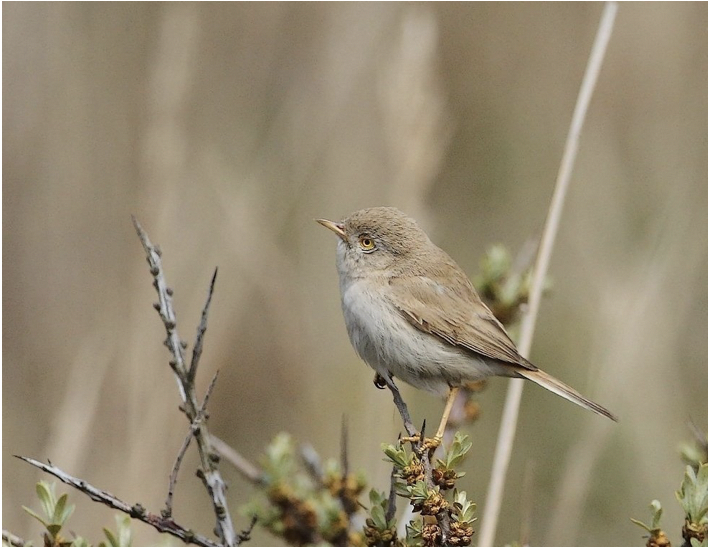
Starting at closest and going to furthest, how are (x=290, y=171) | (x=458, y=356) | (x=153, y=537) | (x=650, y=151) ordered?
(x=458, y=356) < (x=153, y=537) < (x=290, y=171) < (x=650, y=151)

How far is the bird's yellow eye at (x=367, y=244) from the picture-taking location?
335 centimetres

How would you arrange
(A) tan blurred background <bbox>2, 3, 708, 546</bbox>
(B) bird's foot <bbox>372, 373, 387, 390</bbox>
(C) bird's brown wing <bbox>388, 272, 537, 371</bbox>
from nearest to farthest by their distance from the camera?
(C) bird's brown wing <bbox>388, 272, 537, 371</bbox>
(B) bird's foot <bbox>372, 373, 387, 390</bbox>
(A) tan blurred background <bbox>2, 3, 708, 546</bbox>

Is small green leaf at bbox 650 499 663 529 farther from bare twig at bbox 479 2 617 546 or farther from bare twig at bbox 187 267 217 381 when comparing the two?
bare twig at bbox 187 267 217 381

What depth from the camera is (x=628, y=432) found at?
4016 mm

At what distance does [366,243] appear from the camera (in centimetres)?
337

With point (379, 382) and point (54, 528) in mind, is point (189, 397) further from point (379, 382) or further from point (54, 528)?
point (379, 382)

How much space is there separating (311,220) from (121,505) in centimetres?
255

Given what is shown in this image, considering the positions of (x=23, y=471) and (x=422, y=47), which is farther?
(x=23, y=471)

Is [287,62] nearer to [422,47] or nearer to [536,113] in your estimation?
[536,113]

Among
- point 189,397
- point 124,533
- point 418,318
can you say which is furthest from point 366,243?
point 124,533

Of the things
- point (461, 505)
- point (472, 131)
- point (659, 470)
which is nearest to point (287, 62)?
point (472, 131)

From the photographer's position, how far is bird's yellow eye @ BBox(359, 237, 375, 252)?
335 centimetres

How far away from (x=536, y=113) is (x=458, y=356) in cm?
306

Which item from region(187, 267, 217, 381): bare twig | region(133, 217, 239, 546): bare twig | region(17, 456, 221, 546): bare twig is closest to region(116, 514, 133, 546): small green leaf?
region(17, 456, 221, 546): bare twig
